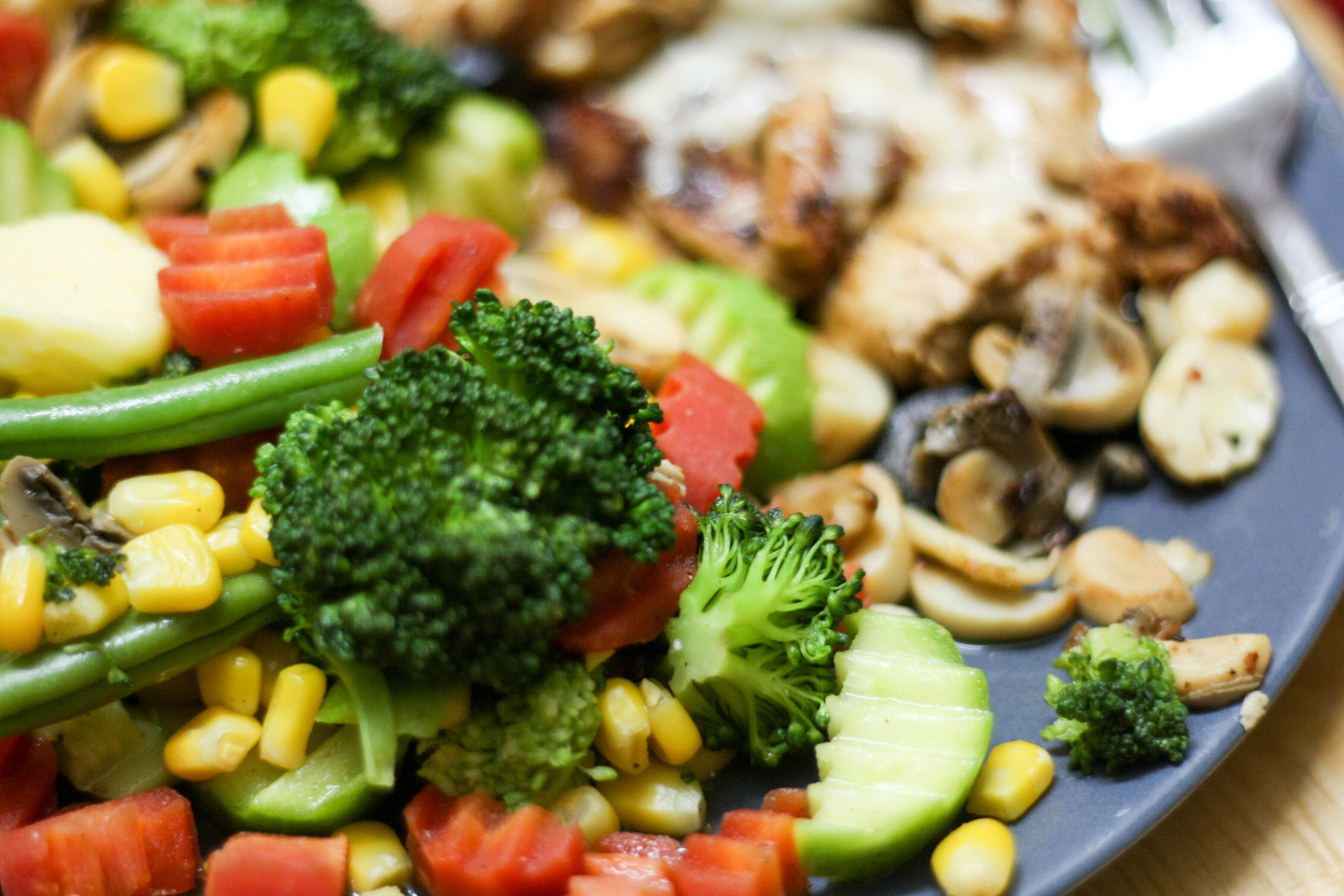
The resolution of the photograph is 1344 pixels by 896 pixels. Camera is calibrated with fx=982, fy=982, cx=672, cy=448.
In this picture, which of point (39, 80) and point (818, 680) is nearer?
point (818, 680)

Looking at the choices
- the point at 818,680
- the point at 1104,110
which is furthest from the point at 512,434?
the point at 1104,110

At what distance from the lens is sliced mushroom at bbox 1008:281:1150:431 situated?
3.01 m

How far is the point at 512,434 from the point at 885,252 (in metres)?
1.81

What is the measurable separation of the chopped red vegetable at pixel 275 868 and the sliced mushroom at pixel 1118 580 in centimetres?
200

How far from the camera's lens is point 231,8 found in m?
3.30

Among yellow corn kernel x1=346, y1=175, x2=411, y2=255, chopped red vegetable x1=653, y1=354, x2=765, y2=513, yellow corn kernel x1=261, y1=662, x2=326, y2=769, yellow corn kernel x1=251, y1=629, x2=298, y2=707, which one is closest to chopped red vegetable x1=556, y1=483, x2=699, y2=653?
chopped red vegetable x1=653, y1=354, x2=765, y2=513

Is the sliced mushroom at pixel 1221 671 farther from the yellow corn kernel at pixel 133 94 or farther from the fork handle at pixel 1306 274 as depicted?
the yellow corn kernel at pixel 133 94

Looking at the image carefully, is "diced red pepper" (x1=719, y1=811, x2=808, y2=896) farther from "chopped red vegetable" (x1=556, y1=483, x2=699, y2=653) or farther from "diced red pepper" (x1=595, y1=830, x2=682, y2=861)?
"chopped red vegetable" (x1=556, y1=483, x2=699, y2=653)

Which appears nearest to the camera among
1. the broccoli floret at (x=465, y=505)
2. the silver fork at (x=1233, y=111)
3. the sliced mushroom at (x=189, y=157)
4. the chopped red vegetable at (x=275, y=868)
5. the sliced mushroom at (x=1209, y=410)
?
the broccoli floret at (x=465, y=505)

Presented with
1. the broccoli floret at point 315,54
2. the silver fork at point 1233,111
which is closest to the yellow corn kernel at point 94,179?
the broccoli floret at point 315,54

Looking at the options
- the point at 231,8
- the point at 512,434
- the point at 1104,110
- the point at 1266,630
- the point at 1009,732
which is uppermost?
the point at 231,8

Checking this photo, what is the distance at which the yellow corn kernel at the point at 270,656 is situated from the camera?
2287 mm

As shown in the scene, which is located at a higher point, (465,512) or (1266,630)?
(465,512)

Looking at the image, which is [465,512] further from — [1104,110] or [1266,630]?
[1104,110]
